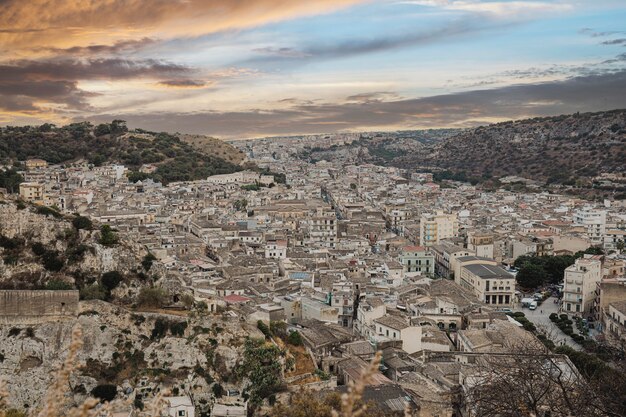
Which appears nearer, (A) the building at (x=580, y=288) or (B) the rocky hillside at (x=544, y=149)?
(A) the building at (x=580, y=288)

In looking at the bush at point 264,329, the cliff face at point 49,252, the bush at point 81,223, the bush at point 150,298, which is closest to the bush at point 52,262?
the cliff face at point 49,252

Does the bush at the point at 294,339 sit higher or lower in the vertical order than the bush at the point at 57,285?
lower

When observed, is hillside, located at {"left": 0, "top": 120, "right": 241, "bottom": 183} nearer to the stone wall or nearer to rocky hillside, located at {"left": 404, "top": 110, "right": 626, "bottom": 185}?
rocky hillside, located at {"left": 404, "top": 110, "right": 626, "bottom": 185}

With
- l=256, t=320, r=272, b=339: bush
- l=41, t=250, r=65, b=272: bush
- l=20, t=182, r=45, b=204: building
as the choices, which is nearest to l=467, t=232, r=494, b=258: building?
l=256, t=320, r=272, b=339: bush

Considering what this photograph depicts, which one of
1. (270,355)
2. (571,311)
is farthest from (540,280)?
(270,355)

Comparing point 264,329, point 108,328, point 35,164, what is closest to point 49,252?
point 108,328

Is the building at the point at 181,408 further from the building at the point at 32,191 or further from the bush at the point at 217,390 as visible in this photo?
the building at the point at 32,191

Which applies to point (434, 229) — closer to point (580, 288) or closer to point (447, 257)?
point (447, 257)
